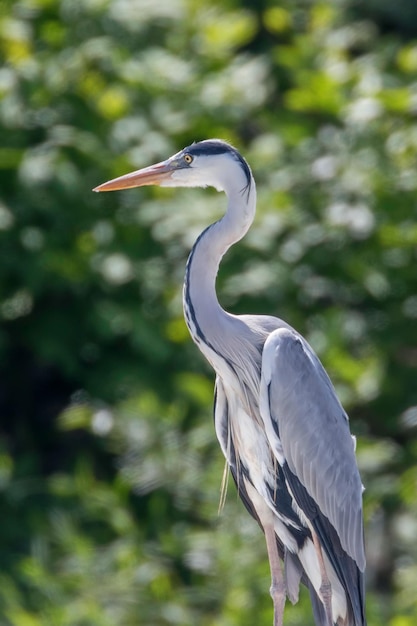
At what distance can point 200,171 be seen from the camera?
12.7ft

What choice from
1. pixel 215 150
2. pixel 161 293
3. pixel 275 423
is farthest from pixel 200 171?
pixel 161 293

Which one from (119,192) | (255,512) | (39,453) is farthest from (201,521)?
(255,512)

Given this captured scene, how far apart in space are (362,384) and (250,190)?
3568 millimetres

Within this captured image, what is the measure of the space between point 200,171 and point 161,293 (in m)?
3.62

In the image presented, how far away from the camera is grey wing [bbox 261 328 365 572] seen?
384 centimetres

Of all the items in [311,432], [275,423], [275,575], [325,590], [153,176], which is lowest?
[275,575]

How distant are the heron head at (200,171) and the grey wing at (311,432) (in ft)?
1.52

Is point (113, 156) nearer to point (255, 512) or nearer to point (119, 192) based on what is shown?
point (119, 192)

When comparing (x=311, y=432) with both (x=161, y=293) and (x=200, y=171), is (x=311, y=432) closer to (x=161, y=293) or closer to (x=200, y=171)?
(x=200, y=171)

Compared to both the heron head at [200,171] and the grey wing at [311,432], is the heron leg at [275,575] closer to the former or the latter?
the grey wing at [311,432]

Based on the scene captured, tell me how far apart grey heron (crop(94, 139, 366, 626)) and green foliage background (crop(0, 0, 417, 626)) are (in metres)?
2.45

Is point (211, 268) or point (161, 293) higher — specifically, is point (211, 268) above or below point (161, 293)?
above

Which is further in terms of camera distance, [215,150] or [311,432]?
[311,432]

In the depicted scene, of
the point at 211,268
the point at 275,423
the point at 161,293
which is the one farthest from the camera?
the point at 161,293
